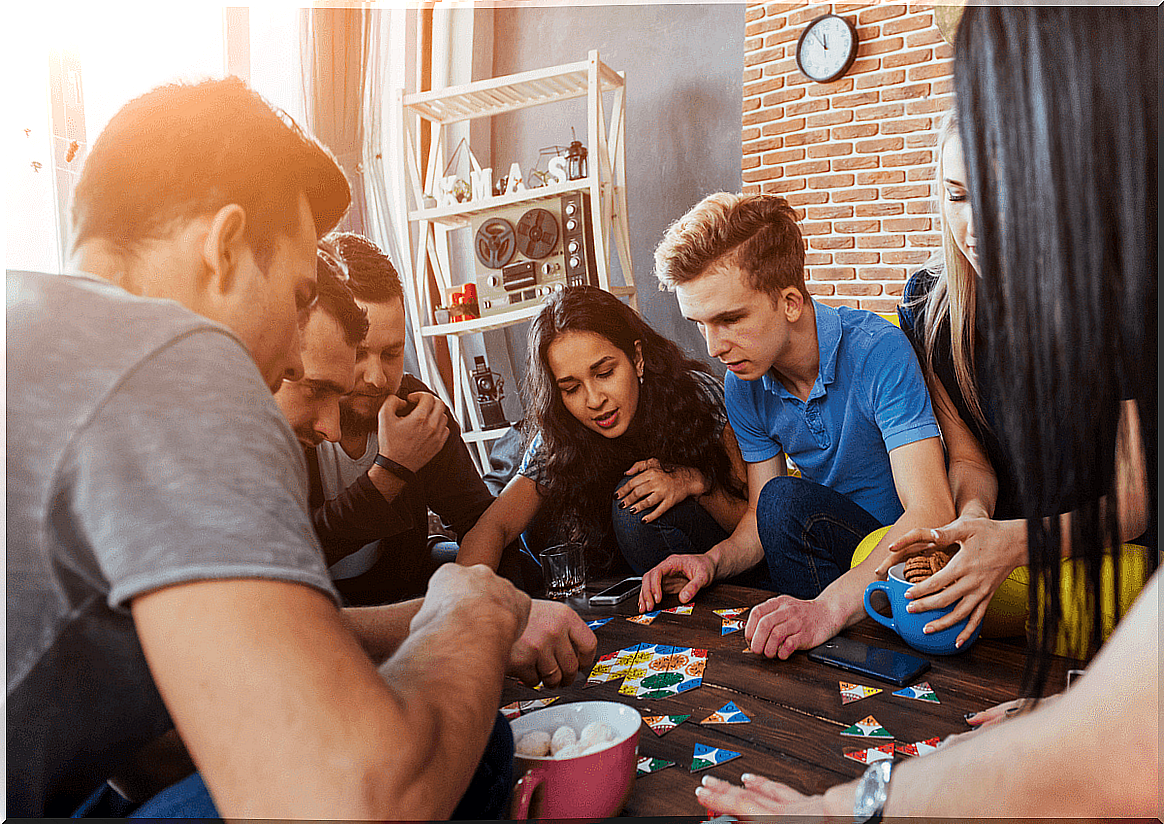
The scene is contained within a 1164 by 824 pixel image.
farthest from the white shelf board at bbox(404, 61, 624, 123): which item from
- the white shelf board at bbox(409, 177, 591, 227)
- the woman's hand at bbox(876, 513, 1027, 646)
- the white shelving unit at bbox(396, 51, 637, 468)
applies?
the woman's hand at bbox(876, 513, 1027, 646)

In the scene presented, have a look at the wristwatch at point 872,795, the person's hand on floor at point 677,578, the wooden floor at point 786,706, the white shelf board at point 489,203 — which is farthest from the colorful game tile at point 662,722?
the white shelf board at point 489,203

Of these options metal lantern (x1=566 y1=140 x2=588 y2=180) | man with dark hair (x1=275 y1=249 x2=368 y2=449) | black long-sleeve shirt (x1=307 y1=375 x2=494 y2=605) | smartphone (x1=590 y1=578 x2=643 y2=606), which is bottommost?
smartphone (x1=590 y1=578 x2=643 y2=606)

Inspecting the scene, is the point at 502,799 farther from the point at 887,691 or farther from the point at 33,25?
the point at 33,25

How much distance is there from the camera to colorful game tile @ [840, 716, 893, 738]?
2.95ft

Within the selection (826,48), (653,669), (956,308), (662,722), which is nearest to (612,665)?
(653,669)

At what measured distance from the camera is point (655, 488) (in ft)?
4.79

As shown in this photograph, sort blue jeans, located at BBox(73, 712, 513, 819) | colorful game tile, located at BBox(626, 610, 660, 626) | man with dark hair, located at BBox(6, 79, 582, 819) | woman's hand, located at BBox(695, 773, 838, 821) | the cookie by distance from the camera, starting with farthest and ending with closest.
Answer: colorful game tile, located at BBox(626, 610, 660, 626), the cookie, woman's hand, located at BBox(695, 773, 838, 821), blue jeans, located at BBox(73, 712, 513, 819), man with dark hair, located at BBox(6, 79, 582, 819)

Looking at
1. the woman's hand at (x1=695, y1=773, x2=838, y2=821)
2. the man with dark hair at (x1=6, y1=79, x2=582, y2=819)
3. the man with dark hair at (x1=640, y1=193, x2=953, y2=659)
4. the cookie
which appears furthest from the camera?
the man with dark hair at (x1=640, y1=193, x2=953, y2=659)

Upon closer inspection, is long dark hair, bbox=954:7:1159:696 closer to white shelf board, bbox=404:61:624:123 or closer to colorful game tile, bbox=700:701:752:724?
colorful game tile, bbox=700:701:752:724

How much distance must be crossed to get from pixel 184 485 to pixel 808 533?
40.2 inches

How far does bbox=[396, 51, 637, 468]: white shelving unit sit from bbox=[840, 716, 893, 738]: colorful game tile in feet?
2.47

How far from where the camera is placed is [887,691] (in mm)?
978

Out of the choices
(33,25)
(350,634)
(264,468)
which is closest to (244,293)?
(264,468)

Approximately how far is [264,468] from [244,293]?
30cm
